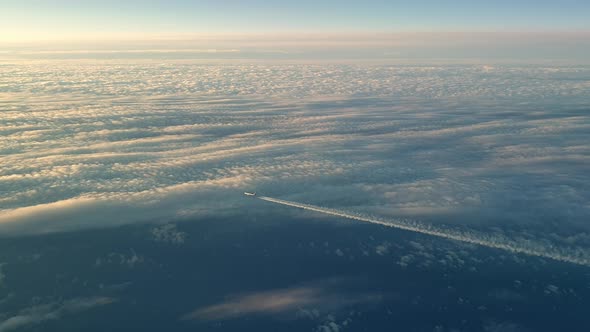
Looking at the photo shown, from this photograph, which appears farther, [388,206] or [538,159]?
[538,159]

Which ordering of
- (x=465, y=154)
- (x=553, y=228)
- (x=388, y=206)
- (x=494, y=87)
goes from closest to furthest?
(x=553, y=228) → (x=388, y=206) → (x=465, y=154) → (x=494, y=87)

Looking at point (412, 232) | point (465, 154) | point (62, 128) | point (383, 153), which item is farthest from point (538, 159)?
point (62, 128)

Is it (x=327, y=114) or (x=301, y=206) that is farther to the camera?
(x=327, y=114)

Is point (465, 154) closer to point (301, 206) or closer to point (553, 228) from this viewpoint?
point (553, 228)

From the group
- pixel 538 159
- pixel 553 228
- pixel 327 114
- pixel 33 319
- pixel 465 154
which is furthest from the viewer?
pixel 327 114

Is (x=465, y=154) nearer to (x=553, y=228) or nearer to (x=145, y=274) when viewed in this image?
(x=553, y=228)

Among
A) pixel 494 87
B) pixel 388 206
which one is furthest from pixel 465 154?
pixel 494 87
